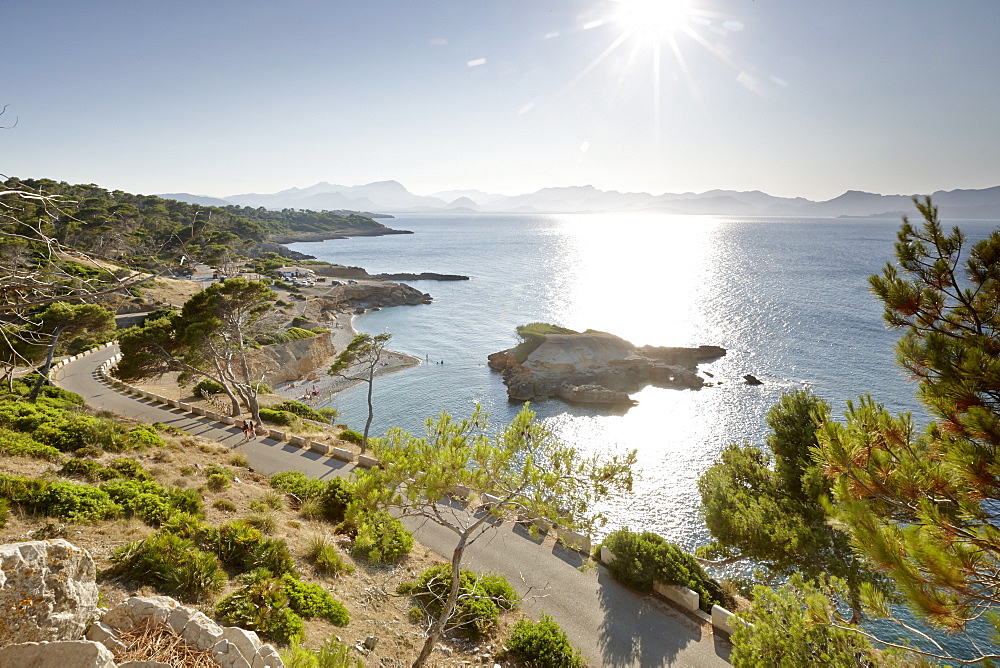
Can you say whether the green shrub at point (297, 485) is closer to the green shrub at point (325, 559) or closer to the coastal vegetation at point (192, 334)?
the green shrub at point (325, 559)

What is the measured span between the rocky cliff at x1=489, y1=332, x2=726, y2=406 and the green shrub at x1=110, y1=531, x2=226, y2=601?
123 ft

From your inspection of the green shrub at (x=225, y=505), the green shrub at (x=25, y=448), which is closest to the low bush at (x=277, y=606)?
the green shrub at (x=225, y=505)

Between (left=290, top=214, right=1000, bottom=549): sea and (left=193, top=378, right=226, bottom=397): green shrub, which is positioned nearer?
(left=290, top=214, right=1000, bottom=549): sea

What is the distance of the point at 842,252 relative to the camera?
516 ft

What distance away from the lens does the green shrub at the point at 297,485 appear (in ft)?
56.6

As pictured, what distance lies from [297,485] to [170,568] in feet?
28.5

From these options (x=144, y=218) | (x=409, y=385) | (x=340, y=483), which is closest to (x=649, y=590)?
(x=340, y=483)

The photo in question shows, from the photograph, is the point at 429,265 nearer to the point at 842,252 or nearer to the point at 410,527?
the point at 410,527

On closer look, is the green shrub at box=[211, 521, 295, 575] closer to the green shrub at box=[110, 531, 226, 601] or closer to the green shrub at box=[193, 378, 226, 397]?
the green shrub at box=[110, 531, 226, 601]

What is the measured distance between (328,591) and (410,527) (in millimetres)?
6268

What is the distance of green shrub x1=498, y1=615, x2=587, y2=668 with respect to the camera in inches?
421

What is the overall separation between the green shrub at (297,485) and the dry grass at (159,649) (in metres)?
11.3

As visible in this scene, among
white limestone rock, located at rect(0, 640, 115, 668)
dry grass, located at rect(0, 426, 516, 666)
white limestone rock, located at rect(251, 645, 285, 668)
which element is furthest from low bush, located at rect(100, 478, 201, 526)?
white limestone rock, located at rect(0, 640, 115, 668)

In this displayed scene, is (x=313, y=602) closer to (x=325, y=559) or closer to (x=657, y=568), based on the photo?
(x=325, y=559)
